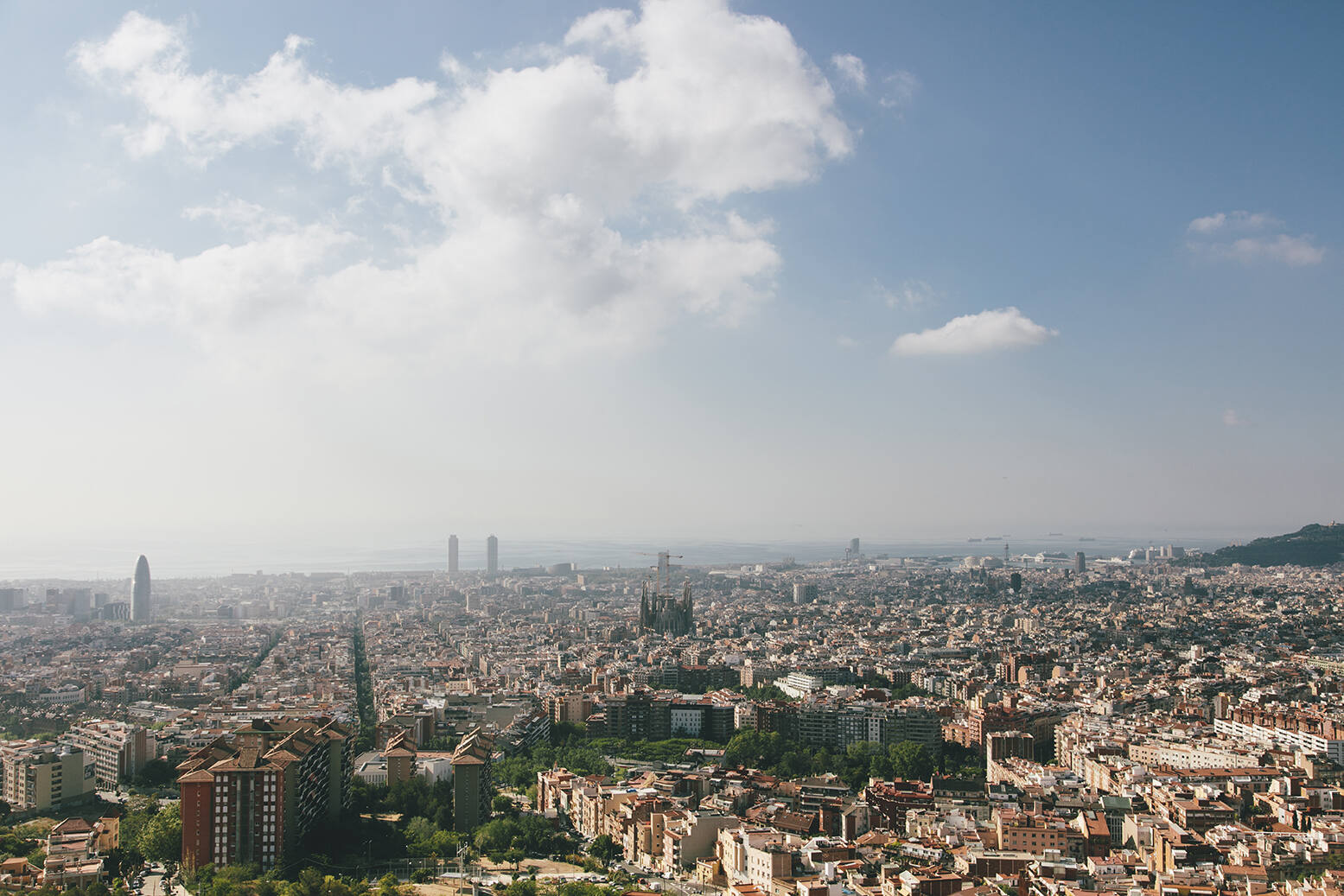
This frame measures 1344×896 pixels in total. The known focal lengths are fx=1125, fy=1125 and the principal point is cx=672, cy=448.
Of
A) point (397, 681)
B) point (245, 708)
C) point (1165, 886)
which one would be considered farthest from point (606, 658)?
point (1165, 886)

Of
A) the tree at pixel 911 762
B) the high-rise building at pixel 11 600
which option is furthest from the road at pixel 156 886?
the high-rise building at pixel 11 600

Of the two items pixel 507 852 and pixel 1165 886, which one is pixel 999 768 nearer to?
pixel 1165 886

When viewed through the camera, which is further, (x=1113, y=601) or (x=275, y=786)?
(x=1113, y=601)

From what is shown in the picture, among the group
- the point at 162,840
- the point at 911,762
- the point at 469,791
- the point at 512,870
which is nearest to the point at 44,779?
the point at 162,840

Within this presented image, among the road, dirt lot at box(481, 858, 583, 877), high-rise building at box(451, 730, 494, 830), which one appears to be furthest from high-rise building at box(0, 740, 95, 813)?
dirt lot at box(481, 858, 583, 877)

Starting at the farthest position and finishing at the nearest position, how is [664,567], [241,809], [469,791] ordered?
[664,567] < [469,791] < [241,809]

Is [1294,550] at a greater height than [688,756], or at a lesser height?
greater

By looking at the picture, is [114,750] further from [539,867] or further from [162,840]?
[539,867]
